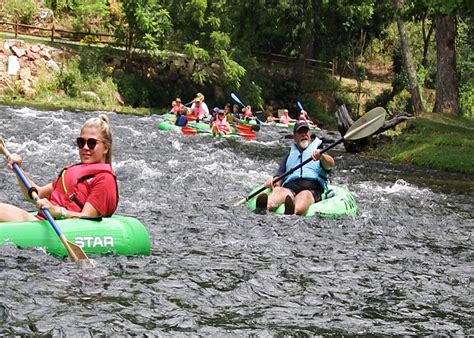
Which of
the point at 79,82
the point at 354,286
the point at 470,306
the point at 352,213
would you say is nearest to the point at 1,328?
Answer: the point at 354,286

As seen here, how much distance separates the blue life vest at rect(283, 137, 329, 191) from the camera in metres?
8.52

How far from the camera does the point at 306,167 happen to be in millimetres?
8531

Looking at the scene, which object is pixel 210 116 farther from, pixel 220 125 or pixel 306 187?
pixel 306 187

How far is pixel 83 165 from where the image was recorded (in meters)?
5.50

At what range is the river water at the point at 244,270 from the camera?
4406 millimetres

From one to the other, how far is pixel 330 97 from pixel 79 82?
1351cm

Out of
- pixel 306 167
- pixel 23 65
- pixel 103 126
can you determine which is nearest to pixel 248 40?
pixel 23 65

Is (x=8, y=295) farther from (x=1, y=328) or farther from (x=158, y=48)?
(x=158, y=48)

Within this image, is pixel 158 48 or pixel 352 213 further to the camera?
pixel 158 48

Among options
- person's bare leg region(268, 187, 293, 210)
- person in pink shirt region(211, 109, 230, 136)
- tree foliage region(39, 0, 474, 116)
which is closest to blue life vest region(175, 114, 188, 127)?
person in pink shirt region(211, 109, 230, 136)

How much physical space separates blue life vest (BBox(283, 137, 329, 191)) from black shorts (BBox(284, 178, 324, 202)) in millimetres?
38

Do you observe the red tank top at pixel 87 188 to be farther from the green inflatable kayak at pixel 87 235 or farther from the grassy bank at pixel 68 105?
the grassy bank at pixel 68 105

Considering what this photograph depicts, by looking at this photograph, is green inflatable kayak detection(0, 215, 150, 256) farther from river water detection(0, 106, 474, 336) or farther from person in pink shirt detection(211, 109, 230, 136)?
person in pink shirt detection(211, 109, 230, 136)

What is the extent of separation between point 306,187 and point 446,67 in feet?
35.6
